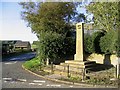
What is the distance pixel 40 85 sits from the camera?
8820mm

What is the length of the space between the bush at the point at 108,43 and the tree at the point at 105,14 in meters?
0.39

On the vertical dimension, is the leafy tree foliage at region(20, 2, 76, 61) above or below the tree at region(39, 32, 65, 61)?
above

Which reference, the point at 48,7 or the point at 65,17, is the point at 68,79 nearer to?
the point at 48,7

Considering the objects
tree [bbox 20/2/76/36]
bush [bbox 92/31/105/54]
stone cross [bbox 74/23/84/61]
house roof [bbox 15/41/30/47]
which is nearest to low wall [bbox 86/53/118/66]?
bush [bbox 92/31/105/54]

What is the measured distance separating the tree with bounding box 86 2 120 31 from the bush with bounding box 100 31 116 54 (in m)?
0.39

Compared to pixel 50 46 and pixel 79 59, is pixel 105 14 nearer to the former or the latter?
pixel 79 59

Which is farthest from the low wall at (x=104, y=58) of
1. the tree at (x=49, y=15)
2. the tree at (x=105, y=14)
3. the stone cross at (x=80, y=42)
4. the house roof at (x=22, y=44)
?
the house roof at (x=22, y=44)

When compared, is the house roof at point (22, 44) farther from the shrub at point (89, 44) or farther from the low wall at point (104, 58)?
the low wall at point (104, 58)

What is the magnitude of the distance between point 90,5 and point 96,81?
19.0ft

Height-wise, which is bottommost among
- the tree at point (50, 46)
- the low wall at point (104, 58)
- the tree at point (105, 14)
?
the low wall at point (104, 58)

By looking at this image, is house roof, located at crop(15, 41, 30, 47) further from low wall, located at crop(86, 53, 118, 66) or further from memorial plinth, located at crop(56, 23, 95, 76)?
memorial plinth, located at crop(56, 23, 95, 76)

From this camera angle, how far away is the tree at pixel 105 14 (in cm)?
1212

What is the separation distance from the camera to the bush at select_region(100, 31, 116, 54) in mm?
12368

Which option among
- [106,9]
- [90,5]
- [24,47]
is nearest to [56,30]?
[90,5]
